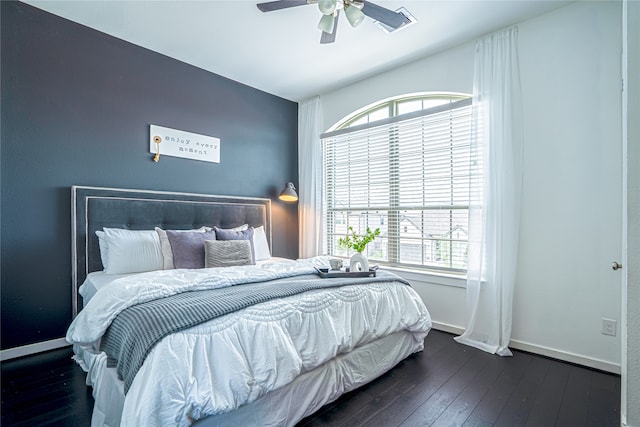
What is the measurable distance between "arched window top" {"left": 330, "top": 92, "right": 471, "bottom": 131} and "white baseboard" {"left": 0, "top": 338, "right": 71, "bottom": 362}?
12.1ft

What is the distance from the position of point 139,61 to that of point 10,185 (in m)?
1.60

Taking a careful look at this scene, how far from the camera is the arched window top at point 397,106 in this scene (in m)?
3.24

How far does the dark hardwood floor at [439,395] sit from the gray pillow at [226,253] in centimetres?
118

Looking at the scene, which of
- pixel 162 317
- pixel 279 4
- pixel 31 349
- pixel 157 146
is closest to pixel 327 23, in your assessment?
pixel 279 4

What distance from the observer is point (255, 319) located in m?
1.55

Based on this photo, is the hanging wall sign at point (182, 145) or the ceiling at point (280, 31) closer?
the ceiling at point (280, 31)

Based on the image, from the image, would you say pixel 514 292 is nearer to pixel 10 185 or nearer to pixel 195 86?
pixel 195 86

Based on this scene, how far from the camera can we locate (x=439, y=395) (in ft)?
6.41

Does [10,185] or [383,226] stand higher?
[10,185]

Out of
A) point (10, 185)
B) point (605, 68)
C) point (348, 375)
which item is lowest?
point (348, 375)

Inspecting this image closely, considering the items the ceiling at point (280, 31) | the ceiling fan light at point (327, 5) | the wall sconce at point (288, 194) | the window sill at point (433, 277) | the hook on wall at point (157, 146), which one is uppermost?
the ceiling at point (280, 31)

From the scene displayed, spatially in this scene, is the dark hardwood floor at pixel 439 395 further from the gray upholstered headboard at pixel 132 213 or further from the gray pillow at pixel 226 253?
the gray pillow at pixel 226 253

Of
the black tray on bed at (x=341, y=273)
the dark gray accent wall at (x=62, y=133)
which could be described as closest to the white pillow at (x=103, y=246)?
the dark gray accent wall at (x=62, y=133)

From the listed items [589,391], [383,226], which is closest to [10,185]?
[383,226]
